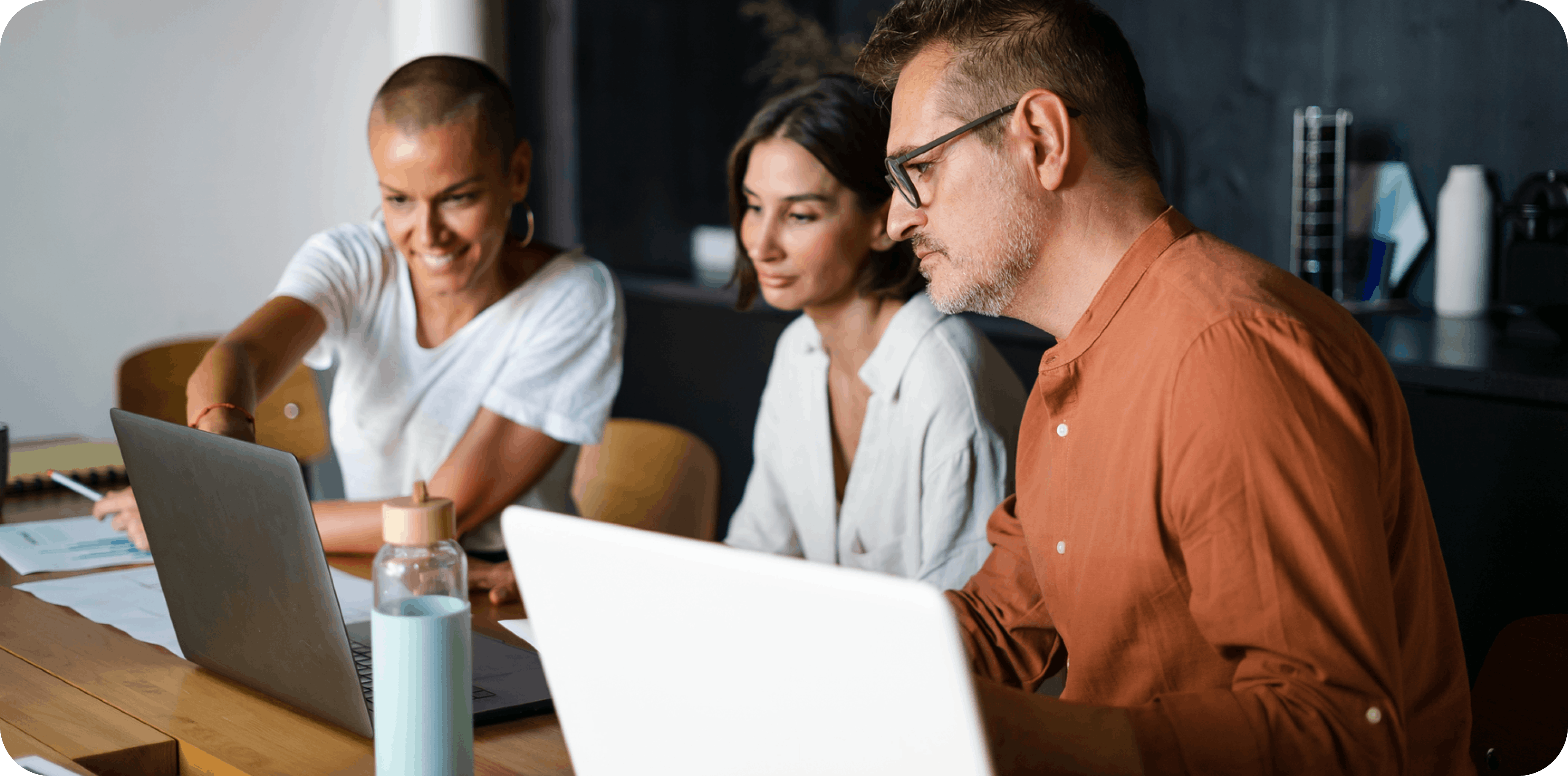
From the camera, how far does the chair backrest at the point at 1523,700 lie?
1243mm

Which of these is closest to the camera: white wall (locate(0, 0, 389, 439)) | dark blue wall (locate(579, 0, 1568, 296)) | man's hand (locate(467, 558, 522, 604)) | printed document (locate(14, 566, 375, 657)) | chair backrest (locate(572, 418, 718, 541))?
printed document (locate(14, 566, 375, 657))

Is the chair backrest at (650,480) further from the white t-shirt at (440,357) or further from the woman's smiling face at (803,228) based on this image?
the woman's smiling face at (803,228)

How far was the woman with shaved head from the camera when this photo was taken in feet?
5.64

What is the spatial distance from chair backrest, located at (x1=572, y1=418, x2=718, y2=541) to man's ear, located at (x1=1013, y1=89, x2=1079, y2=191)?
3.50 ft

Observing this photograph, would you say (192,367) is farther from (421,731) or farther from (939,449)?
(421,731)

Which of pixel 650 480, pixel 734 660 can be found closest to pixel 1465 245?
pixel 650 480

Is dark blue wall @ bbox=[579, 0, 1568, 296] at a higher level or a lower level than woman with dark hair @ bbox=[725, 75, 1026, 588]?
higher

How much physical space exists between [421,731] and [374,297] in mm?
1188

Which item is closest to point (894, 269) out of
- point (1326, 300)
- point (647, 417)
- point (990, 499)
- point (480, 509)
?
point (990, 499)

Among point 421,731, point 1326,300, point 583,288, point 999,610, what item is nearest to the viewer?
point 421,731

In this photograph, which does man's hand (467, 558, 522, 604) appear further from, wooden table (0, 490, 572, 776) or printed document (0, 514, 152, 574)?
printed document (0, 514, 152, 574)

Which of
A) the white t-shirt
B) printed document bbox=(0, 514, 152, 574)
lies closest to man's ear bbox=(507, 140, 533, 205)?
the white t-shirt

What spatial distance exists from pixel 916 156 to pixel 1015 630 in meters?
0.46

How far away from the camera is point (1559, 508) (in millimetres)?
1927
